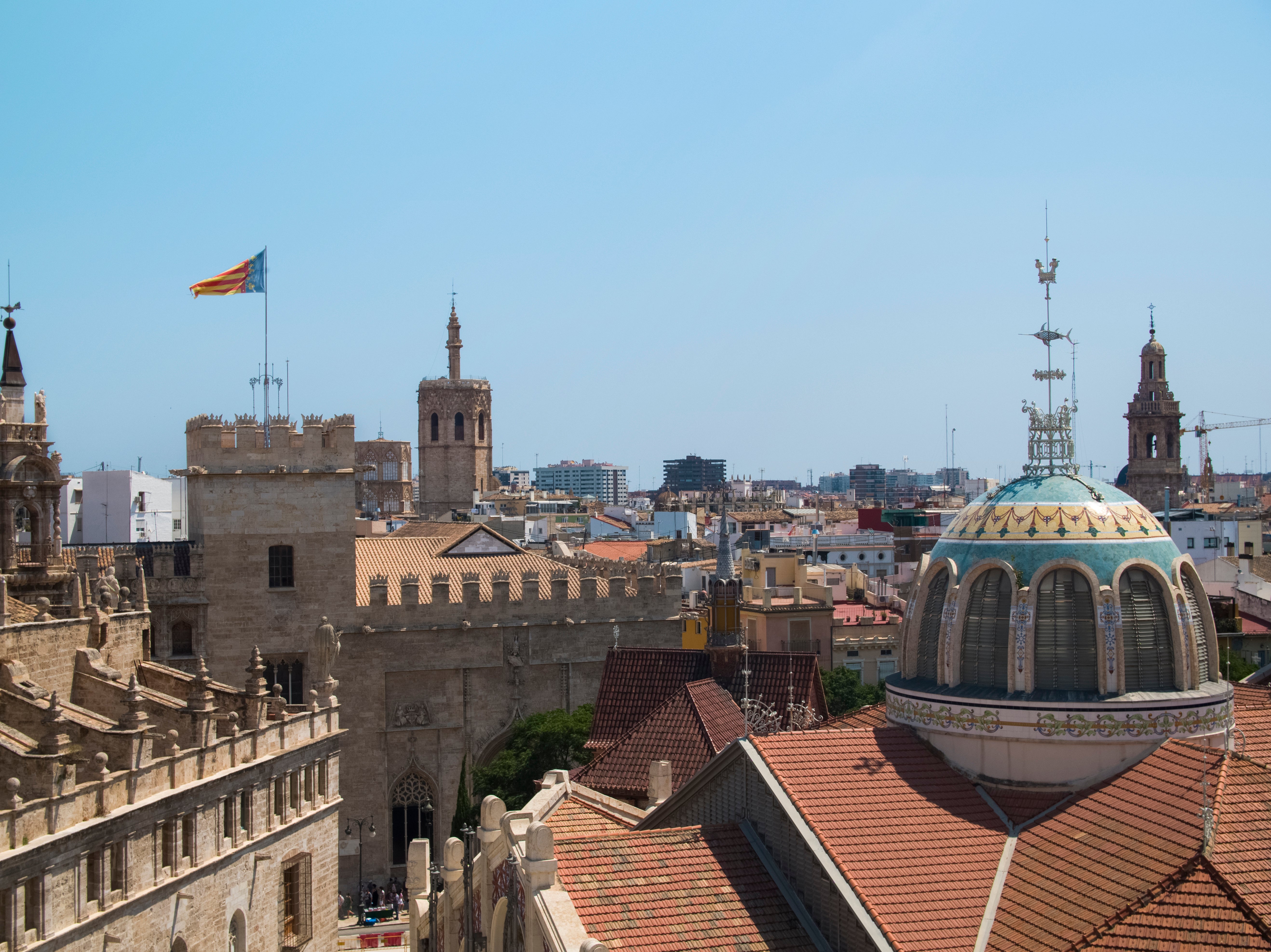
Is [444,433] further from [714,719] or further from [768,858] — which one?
[768,858]

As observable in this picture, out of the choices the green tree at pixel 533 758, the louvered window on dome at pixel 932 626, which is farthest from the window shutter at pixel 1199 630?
the green tree at pixel 533 758

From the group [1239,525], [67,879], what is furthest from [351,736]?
[1239,525]

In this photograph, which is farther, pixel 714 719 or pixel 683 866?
pixel 714 719

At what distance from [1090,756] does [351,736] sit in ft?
101

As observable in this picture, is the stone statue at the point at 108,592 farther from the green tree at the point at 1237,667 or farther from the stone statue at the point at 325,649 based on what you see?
the green tree at the point at 1237,667

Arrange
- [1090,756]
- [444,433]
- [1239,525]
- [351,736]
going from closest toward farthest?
[1090,756] → [351,736] → [1239,525] → [444,433]

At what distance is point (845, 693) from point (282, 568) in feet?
70.1

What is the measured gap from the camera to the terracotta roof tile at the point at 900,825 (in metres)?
17.9

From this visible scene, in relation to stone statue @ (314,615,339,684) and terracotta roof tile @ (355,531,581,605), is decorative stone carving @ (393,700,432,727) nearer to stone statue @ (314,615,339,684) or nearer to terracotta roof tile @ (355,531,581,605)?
stone statue @ (314,615,339,684)

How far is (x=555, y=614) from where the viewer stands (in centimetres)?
4912

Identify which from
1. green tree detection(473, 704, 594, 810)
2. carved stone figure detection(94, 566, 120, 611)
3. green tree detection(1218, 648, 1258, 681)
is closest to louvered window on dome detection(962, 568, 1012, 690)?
green tree detection(473, 704, 594, 810)

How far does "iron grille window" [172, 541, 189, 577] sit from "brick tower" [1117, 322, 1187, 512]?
83404 millimetres

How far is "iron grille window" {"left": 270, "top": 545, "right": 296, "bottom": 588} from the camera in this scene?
151 ft

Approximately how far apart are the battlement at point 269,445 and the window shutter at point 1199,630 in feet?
102
